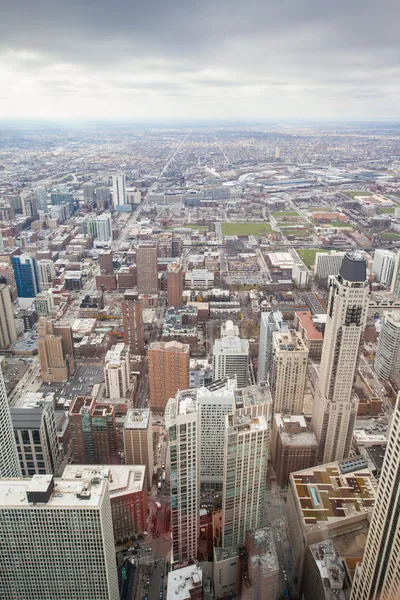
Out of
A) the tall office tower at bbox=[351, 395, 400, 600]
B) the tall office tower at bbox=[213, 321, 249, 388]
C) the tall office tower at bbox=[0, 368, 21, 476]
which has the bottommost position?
the tall office tower at bbox=[213, 321, 249, 388]

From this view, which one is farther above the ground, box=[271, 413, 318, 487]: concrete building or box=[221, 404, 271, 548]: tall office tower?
box=[221, 404, 271, 548]: tall office tower

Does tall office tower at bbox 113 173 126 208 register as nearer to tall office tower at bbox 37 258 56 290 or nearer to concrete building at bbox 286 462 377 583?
tall office tower at bbox 37 258 56 290

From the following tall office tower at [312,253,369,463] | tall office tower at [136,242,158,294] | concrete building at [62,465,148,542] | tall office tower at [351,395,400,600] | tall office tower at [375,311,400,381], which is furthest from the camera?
tall office tower at [136,242,158,294]

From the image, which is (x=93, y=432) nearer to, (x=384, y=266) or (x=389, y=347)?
(x=389, y=347)

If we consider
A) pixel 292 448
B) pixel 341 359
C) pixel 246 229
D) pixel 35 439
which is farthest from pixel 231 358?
pixel 246 229

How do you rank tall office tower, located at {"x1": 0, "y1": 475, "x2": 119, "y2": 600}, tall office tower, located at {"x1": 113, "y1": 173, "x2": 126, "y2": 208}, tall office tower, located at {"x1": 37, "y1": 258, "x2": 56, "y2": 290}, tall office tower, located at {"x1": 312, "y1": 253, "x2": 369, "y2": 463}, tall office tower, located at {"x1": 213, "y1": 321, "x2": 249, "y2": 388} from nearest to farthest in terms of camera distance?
tall office tower, located at {"x1": 0, "y1": 475, "x2": 119, "y2": 600} → tall office tower, located at {"x1": 312, "y1": 253, "x2": 369, "y2": 463} → tall office tower, located at {"x1": 213, "y1": 321, "x2": 249, "y2": 388} → tall office tower, located at {"x1": 37, "y1": 258, "x2": 56, "y2": 290} → tall office tower, located at {"x1": 113, "y1": 173, "x2": 126, "y2": 208}

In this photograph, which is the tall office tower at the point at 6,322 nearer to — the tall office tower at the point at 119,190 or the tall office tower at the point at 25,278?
the tall office tower at the point at 25,278

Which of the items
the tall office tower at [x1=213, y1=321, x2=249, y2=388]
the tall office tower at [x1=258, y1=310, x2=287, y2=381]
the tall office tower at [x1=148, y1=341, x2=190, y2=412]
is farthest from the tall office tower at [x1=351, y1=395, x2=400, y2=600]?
the tall office tower at [x1=148, y1=341, x2=190, y2=412]
